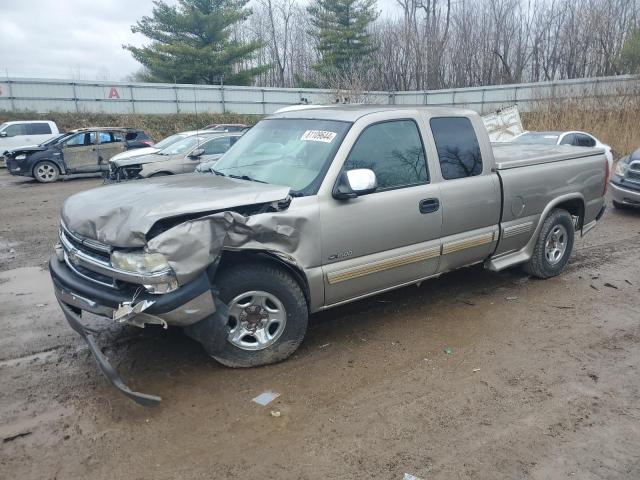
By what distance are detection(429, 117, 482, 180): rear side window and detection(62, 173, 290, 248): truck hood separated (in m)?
1.76

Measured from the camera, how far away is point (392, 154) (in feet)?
14.5

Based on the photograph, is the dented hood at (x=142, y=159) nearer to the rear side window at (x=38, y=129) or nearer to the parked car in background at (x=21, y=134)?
the parked car in background at (x=21, y=134)

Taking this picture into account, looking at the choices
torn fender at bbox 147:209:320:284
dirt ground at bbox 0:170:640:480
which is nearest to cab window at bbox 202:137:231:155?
dirt ground at bbox 0:170:640:480

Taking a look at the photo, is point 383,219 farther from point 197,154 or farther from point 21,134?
point 21,134

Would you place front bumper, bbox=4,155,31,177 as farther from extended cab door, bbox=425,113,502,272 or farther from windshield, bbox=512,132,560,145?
extended cab door, bbox=425,113,502,272

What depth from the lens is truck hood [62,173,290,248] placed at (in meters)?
3.26

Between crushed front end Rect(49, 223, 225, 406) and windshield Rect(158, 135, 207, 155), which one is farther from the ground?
windshield Rect(158, 135, 207, 155)

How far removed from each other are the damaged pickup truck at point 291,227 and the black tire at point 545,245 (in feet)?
1.22

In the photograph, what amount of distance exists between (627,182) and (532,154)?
5.22 meters

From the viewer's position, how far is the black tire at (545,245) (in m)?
5.72

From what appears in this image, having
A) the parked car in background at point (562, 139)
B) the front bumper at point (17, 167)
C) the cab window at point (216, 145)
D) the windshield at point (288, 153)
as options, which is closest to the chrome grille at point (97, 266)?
the windshield at point (288, 153)

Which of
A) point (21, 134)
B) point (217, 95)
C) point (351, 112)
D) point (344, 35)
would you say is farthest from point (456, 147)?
point (344, 35)

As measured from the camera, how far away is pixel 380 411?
3.38 metres

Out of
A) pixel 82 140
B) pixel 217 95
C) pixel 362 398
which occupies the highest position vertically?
pixel 217 95
